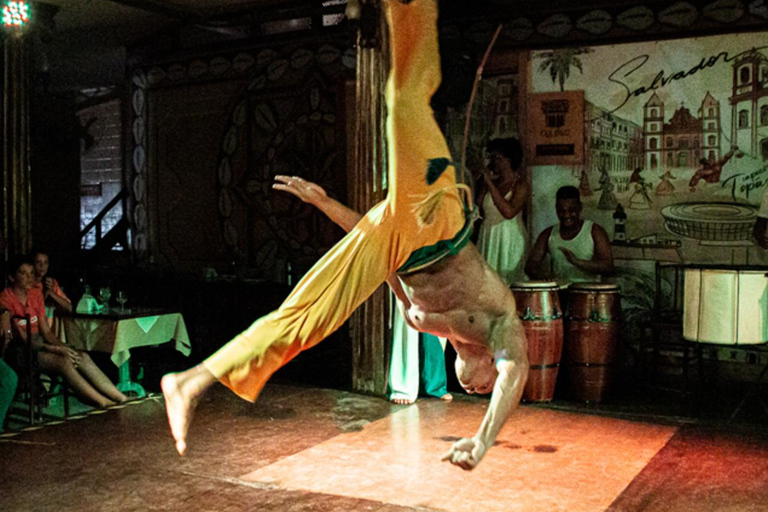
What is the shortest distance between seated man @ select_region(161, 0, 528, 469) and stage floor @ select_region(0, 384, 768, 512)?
4.88 feet

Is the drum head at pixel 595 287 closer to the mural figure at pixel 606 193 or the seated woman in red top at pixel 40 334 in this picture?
the mural figure at pixel 606 193

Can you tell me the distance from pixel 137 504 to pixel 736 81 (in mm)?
5715

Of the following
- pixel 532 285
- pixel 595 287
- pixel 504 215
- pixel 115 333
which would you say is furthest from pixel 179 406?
pixel 504 215

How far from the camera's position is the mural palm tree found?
773 centimetres

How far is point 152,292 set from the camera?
9.31 metres

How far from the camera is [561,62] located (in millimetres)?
7773

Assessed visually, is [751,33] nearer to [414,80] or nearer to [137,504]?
[414,80]

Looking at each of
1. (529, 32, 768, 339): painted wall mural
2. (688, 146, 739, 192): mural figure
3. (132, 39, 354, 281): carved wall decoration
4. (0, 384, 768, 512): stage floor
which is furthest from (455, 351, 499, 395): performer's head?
(132, 39, 354, 281): carved wall decoration

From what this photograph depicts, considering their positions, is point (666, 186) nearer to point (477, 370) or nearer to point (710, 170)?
point (710, 170)

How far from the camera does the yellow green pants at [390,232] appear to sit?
9.65 ft

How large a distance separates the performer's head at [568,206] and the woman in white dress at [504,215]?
30 cm

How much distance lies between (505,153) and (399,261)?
4.40 metres

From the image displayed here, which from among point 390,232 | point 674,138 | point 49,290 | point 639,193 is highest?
point 674,138

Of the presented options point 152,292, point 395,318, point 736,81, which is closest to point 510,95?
point 736,81
